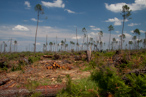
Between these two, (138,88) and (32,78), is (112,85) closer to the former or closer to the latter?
(138,88)

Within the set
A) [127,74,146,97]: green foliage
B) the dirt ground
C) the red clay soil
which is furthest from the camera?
the dirt ground

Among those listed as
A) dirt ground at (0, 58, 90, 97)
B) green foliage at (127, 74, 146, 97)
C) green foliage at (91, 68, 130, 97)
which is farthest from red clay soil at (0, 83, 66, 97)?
green foliage at (127, 74, 146, 97)

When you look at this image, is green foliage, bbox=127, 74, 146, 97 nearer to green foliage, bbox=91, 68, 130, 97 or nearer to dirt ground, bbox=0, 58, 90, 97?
green foliage, bbox=91, 68, 130, 97

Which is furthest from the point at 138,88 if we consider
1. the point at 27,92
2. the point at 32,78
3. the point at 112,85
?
the point at 32,78

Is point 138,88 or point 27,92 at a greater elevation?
point 138,88

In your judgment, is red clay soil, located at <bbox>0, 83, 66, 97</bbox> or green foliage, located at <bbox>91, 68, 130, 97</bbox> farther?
red clay soil, located at <bbox>0, 83, 66, 97</bbox>

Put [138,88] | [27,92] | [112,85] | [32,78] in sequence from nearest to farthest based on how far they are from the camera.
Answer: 1. [138,88]
2. [112,85]
3. [27,92]
4. [32,78]

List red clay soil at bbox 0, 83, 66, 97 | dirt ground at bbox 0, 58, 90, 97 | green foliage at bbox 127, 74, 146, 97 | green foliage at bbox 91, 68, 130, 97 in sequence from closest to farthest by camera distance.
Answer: green foliage at bbox 127, 74, 146, 97 < green foliage at bbox 91, 68, 130, 97 < red clay soil at bbox 0, 83, 66, 97 < dirt ground at bbox 0, 58, 90, 97

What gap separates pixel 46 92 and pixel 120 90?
2802mm

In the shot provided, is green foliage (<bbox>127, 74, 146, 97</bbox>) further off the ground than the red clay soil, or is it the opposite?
green foliage (<bbox>127, 74, 146, 97</bbox>)

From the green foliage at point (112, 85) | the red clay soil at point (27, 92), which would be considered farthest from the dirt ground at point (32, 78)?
the green foliage at point (112, 85)

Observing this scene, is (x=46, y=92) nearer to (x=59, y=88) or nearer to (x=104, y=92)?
(x=59, y=88)

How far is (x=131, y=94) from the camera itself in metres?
3.73

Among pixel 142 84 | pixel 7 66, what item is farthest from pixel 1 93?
pixel 7 66
